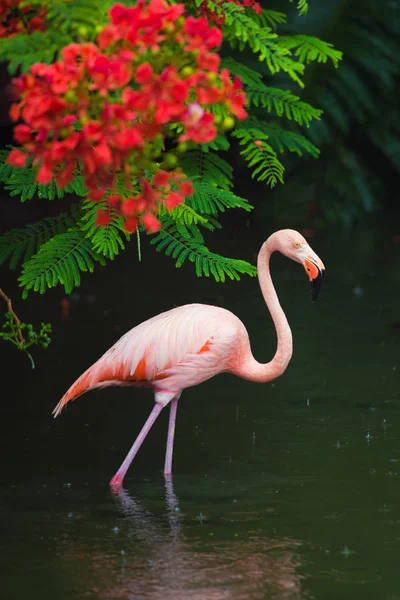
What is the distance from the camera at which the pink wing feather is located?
21.5 feet

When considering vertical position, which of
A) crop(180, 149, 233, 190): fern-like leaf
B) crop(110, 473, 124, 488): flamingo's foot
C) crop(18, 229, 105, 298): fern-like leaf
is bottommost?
crop(110, 473, 124, 488): flamingo's foot

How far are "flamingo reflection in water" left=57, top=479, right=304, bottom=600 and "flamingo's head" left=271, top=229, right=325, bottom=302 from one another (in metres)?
1.39

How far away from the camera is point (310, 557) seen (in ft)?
17.6

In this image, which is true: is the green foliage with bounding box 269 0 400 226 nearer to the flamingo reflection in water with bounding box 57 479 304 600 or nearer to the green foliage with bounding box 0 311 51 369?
the green foliage with bounding box 0 311 51 369

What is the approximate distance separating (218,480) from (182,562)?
1.24m

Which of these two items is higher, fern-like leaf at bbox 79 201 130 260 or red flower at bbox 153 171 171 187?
red flower at bbox 153 171 171 187

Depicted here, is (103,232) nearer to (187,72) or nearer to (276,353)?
(276,353)

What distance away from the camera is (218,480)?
6.50m

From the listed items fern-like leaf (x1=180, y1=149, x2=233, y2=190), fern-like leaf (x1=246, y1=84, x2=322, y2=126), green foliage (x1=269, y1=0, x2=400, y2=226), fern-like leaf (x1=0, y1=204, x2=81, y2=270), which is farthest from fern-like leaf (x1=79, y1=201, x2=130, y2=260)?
green foliage (x1=269, y1=0, x2=400, y2=226)

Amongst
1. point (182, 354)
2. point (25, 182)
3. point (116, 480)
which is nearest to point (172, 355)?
point (182, 354)

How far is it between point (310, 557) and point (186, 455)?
5.79ft

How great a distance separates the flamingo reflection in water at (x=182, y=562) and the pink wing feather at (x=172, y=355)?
0.87m

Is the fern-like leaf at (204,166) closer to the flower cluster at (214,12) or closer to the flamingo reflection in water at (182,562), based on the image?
the flower cluster at (214,12)

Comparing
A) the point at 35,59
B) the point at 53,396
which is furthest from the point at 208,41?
the point at 53,396
